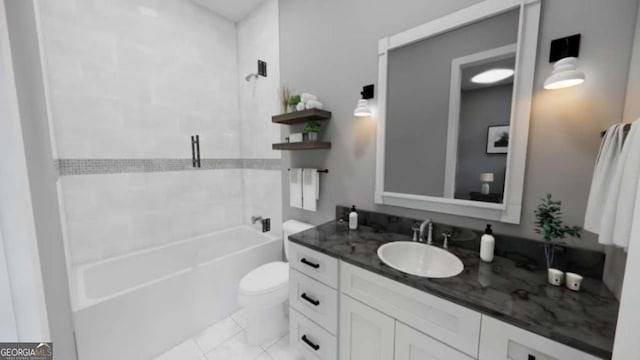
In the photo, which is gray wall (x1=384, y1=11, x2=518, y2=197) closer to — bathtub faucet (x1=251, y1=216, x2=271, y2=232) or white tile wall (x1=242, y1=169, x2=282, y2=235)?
white tile wall (x1=242, y1=169, x2=282, y2=235)

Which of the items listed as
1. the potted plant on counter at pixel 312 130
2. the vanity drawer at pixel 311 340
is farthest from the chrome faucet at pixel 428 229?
the potted plant on counter at pixel 312 130

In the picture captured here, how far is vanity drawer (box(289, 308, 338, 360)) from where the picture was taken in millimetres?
1239

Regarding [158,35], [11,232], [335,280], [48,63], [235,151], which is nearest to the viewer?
[11,232]

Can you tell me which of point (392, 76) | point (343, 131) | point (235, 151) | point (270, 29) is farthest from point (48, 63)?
point (392, 76)

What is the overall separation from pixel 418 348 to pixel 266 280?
1140 millimetres

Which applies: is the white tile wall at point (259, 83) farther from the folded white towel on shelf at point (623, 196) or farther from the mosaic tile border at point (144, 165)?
the folded white towel on shelf at point (623, 196)

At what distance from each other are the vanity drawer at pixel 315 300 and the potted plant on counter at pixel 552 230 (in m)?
0.94

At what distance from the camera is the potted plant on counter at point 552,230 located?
2.93ft

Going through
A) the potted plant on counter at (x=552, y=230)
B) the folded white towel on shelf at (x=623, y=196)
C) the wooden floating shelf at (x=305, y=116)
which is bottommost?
the potted plant on counter at (x=552, y=230)

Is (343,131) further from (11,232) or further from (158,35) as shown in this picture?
(158,35)

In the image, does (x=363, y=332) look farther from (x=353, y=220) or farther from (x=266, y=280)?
(x=266, y=280)

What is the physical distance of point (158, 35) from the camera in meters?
2.08

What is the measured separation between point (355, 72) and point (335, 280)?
1427 mm

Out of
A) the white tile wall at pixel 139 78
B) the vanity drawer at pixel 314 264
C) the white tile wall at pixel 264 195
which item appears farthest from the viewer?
the white tile wall at pixel 264 195
